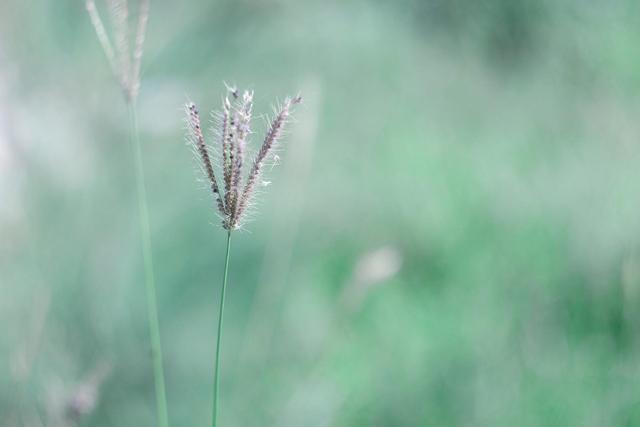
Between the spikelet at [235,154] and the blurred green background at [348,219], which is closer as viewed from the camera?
the spikelet at [235,154]

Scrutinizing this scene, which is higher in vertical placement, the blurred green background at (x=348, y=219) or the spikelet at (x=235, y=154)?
the spikelet at (x=235, y=154)

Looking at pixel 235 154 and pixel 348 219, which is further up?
pixel 235 154

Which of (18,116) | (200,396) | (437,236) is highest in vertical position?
(18,116)

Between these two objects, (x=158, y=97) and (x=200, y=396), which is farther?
(x=158, y=97)

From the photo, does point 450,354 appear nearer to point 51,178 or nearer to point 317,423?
point 317,423

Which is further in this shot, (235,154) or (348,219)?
(348,219)

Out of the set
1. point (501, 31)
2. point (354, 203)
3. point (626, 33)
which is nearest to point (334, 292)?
point (354, 203)

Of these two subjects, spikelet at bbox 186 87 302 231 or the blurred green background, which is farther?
the blurred green background

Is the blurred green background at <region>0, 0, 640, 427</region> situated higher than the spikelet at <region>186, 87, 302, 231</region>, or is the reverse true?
the spikelet at <region>186, 87, 302, 231</region>
